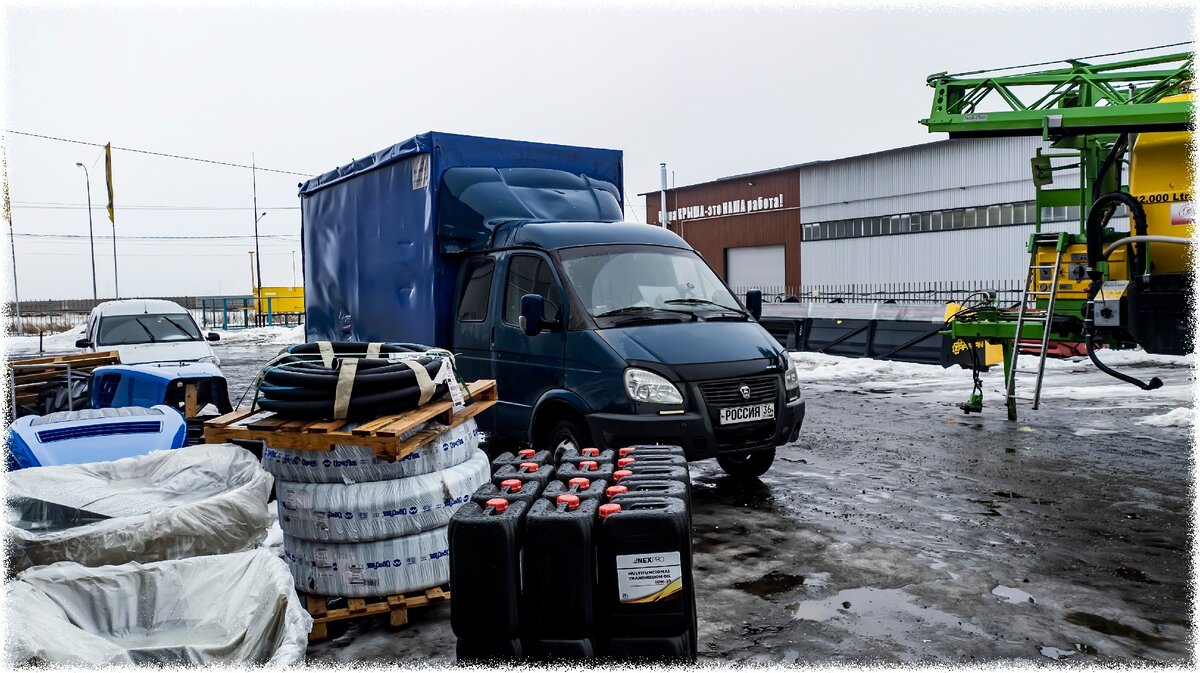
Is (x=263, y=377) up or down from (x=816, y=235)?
down

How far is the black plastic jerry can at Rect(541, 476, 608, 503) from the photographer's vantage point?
11.0 feet

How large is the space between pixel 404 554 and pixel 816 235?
3958 centimetres

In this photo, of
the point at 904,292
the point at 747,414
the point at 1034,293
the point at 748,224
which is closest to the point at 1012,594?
the point at 747,414

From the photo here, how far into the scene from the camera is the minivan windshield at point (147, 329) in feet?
39.0

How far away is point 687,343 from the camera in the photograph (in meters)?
6.59

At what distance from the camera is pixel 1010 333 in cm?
1047

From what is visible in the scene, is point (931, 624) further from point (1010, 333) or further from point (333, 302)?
point (333, 302)

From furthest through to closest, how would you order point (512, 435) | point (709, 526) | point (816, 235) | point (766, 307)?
point (816, 235) < point (766, 307) < point (512, 435) < point (709, 526)

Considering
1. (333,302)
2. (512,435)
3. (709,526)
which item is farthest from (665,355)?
(333,302)

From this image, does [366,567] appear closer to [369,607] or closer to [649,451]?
[369,607]

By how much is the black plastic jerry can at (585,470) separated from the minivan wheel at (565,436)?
264cm

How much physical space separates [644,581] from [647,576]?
0.07ft

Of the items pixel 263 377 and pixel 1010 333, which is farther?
pixel 1010 333

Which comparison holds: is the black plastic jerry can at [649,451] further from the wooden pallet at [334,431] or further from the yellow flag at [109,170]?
the yellow flag at [109,170]
